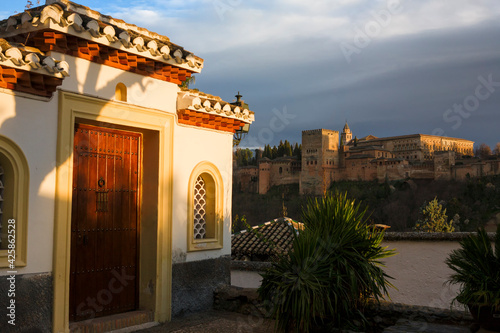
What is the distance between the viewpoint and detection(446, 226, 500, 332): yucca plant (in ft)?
15.7

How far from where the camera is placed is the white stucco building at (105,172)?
4.59m

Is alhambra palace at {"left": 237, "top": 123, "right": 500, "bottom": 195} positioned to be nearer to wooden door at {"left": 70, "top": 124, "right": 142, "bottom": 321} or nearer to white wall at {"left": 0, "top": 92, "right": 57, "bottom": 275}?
wooden door at {"left": 70, "top": 124, "right": 142, "bottom": 321}

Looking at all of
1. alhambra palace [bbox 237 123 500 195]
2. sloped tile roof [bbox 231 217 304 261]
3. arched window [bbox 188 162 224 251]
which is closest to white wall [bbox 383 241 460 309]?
sloped tile roof [bbox 231 217 304 261]

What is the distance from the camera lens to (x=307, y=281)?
17.3ft

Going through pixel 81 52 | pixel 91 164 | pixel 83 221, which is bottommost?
pixel 83 221

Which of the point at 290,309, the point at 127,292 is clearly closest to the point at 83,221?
the point at 127,292

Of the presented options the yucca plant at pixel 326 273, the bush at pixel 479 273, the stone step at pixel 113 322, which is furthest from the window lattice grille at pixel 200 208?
the bush at pixel 479 273

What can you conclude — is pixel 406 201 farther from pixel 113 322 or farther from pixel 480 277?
pixel 113 322

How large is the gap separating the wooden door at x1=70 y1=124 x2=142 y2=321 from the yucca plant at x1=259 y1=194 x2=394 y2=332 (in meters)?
1.89

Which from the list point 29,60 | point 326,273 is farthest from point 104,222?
point 326,273

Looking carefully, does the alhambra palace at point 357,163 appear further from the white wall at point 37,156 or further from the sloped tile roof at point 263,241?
the white wall at point 37,156

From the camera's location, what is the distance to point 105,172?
582 centimetres

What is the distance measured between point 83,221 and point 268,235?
6291mm

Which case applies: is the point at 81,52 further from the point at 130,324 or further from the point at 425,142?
the point at 425,142
